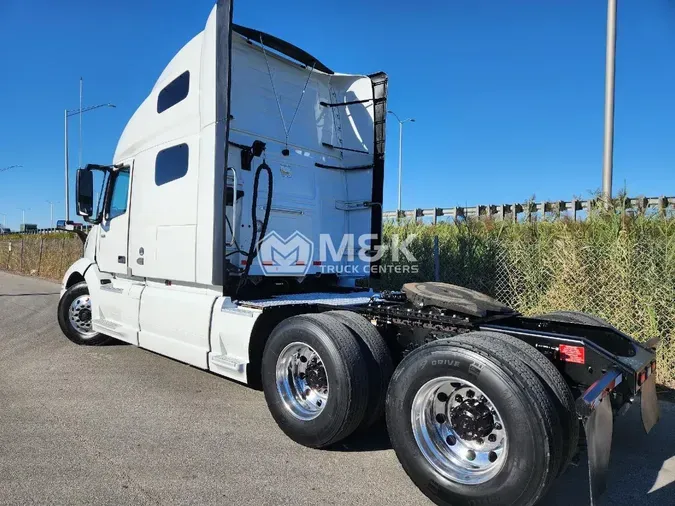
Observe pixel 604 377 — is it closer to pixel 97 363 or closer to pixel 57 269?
pixel 97 363

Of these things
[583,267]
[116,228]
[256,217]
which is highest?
[256,217]

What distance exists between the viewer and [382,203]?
6.41 metres

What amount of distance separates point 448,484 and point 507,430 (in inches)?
21.8

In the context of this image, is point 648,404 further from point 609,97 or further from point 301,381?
point 609,97

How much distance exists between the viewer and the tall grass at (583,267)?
19.4 ft

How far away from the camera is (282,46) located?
590cm

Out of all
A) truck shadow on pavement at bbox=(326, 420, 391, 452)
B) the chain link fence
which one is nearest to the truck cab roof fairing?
truck shadow on pavement at bbox=(326, 420, 391, 452)

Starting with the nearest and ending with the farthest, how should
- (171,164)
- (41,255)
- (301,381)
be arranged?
1. (301,381)
2. (171,164)
3. (41,255)

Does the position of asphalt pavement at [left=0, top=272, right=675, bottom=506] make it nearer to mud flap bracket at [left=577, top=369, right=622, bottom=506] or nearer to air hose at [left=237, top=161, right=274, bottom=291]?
mud flap bracket at [left=577, top=369, right=622, bottom=506]

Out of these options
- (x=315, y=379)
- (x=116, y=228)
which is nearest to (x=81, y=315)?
(x=116, y=228)

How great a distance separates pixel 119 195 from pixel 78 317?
7.12ft

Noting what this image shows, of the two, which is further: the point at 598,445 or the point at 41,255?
the point at 41,255

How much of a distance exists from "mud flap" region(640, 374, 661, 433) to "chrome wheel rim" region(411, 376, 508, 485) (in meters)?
1.36

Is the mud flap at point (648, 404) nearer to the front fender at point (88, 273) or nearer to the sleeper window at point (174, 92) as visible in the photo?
the sleeper window at point (174, 92)
